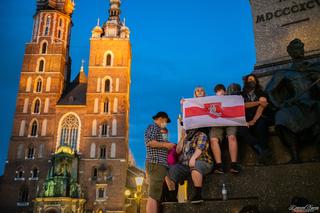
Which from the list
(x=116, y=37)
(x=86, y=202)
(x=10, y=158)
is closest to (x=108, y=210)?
(x=86, y=202)

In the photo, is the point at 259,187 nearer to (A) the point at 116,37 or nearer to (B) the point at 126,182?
(B) the point at 126,182

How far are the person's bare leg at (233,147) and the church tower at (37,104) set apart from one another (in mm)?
33206

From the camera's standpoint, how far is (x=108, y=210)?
33.2m

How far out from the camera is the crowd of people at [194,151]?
4051 millimetres

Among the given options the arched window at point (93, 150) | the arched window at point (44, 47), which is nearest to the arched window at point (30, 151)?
the arched window at point (93, 150)

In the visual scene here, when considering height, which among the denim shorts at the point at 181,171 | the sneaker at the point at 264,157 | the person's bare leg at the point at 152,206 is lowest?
the person's bare leg at the point at 152,206

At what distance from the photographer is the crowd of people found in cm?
405

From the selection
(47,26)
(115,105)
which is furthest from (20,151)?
(47,26)

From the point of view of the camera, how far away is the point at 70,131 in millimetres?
36906

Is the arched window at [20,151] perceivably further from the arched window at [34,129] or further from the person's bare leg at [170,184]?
the person's bare leg at [170,184]

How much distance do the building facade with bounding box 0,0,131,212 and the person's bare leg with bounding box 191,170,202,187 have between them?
30829 mm

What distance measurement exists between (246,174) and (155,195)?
105 cm

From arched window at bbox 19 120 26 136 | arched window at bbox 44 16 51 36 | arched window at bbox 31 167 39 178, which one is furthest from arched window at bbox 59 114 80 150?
arched window at bbox 44 16 51 36

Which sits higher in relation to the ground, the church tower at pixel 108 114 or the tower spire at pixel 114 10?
the tower spire at pixel 114 10
